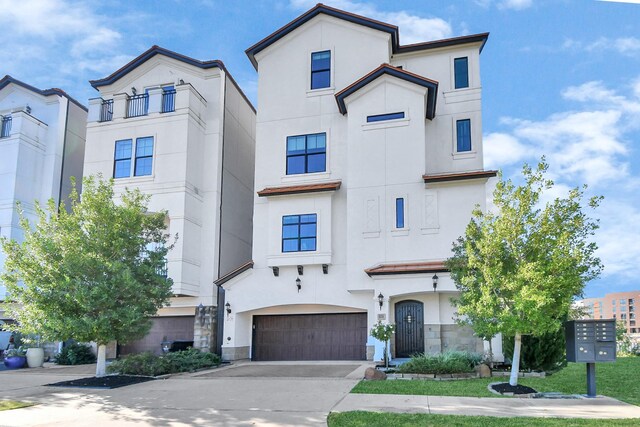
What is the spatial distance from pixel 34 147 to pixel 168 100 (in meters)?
7.67

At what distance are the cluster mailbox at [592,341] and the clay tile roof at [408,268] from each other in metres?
7.24

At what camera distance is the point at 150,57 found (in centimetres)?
2738

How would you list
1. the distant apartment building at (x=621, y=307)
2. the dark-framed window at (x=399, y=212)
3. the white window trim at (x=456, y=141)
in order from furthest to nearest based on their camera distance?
the distant apartment building at (x=621, y=307), the white window trim at (x=456, y=141), the dark-framed window at (x=399, y=212)

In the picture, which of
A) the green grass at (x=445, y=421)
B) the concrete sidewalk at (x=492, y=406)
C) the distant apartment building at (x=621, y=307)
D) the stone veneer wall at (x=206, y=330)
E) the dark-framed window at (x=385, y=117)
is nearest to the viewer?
the green grass at (x=445, y=421)

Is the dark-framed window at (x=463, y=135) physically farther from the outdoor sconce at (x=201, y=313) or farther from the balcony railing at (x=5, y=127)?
the balcony railing at (x=5, y=127)

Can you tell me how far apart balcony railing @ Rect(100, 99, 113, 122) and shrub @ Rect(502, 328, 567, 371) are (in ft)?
68.3

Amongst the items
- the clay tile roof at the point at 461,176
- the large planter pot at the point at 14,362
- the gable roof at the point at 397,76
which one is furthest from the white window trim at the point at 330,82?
the large planter pot at the point at 14,362

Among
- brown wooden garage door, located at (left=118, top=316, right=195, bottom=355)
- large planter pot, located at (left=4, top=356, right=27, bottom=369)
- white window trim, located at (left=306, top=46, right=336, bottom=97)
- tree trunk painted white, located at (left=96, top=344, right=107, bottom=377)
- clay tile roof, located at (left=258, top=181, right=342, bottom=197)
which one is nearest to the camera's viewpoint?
tree trunk painted white, located at (left=96, top=344, right=107, bottom=377)

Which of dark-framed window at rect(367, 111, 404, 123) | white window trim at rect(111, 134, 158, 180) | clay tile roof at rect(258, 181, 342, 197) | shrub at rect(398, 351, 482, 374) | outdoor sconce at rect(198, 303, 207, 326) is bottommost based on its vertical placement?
shrub at rect(398, 351, 482, 374)

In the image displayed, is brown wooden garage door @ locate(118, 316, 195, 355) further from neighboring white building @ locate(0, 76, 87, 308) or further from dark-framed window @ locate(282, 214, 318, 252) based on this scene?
neighboring white building @ locate(0, 76, 87, 308)

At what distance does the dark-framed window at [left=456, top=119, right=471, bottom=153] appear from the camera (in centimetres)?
2367

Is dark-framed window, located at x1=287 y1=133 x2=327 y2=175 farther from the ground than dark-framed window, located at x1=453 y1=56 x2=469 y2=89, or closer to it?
closer to it

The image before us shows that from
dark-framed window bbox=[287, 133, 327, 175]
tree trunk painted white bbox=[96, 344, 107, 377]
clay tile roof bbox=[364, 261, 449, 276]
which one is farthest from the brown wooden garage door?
clay tile roof bbox=[364, 261, 449, 276]

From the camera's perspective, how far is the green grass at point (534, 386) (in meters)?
13.0
